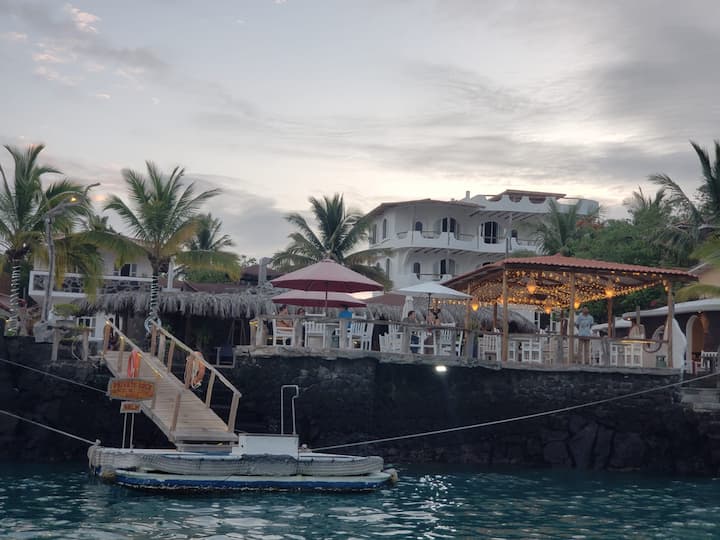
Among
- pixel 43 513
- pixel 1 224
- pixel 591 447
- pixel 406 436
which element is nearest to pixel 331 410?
pixel 406 436

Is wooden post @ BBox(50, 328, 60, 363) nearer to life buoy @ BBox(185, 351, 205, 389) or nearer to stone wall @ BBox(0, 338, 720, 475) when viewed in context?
stone wall @ BBox(0, 338, 720, 475)

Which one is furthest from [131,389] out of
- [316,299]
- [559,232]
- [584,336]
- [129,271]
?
[559,232]

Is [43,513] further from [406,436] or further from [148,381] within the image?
[406,436]

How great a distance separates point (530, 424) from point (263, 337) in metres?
6.88

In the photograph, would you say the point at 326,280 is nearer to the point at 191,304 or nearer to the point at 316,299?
the point at 316,299

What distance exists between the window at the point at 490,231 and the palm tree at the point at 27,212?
105ft

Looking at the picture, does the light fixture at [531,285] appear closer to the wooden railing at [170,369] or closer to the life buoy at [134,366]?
the wooden railing at [170,369]

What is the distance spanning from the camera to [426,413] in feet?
71.4

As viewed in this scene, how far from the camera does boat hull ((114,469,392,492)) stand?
16219 millimetres

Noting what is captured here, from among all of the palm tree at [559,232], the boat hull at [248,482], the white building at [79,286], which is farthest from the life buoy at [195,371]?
the palm tree at [559,232]

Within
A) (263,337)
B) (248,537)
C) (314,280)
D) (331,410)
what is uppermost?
Result: (314,280)

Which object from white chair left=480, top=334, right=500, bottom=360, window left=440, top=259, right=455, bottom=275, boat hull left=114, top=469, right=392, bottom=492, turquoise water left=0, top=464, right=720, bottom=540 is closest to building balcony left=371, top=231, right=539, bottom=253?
window left=440, top=259, right=455, bottom=275

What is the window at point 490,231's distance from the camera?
55.1 m

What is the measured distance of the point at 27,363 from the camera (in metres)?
21.4
